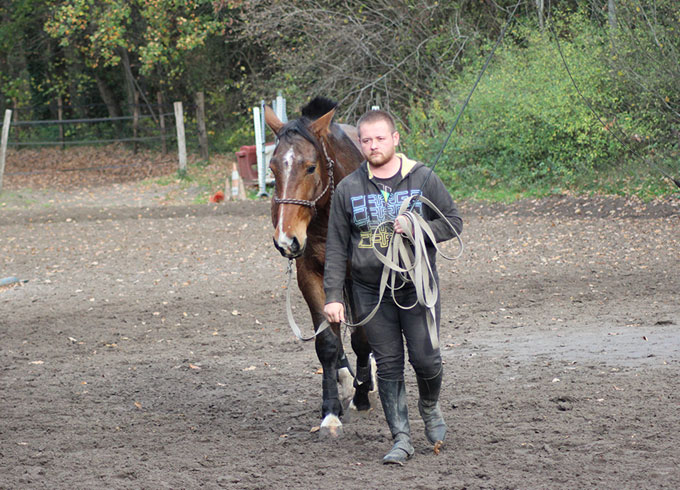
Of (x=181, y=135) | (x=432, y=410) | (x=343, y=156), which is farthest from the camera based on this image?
(x=181, y=135)

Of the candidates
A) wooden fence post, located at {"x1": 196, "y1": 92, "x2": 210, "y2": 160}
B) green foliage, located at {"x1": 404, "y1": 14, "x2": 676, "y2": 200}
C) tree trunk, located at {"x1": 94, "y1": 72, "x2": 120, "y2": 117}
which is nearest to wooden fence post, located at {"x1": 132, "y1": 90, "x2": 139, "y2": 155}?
wooden fence post, located at {"x1": 196, "y1": 92, "x2": 210, "y2": 160}

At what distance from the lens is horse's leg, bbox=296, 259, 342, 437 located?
4.88 m

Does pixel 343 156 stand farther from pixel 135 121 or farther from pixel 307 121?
pixel 135 121

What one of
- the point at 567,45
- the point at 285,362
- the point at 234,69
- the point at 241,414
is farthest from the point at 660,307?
the point at 234,69

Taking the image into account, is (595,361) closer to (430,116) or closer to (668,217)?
(668,217)

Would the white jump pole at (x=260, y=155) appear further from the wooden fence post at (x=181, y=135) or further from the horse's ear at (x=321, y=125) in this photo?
the horse's ear at (x=321, y=125)

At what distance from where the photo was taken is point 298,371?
6.30m

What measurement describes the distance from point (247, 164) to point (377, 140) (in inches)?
617

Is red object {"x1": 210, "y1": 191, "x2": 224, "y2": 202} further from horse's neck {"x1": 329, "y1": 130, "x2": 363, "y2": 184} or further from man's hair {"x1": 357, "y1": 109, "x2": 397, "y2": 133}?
man's hair {"x1": 357, "y1": 109, "x2": 397, "y2": 133}

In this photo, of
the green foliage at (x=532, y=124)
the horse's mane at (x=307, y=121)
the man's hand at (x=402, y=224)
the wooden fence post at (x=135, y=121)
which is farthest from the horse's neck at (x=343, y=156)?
the wooden fence post at (x=135, y=121)

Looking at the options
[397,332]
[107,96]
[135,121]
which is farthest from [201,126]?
[397,332]

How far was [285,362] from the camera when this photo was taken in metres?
6.59

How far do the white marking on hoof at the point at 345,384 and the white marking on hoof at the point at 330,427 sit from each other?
46 cm

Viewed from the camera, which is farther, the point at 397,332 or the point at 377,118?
the point at 397,332
